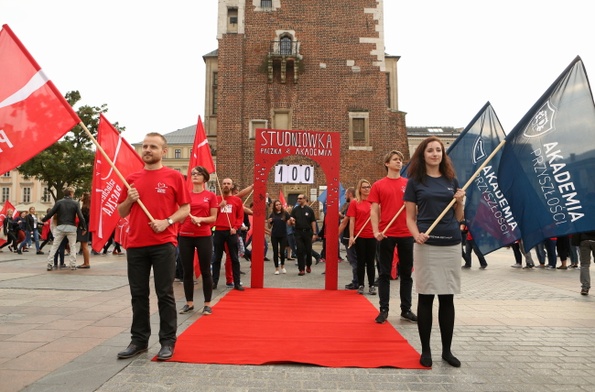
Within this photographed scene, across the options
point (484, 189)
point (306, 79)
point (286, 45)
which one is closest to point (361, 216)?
point (484, 189)

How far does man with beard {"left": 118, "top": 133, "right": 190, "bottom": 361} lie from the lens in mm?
4512

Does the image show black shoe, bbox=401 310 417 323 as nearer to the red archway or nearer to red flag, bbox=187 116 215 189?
the red archway

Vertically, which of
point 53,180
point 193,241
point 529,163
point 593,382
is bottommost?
point 593,382

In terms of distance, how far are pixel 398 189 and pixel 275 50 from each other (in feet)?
79.8

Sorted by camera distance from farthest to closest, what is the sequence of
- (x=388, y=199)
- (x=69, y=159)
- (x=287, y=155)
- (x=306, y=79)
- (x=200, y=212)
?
(x=69, y=159), (x=306, y=79), (x=287, y=155), (x=200, y=212), (x=388, y=199)

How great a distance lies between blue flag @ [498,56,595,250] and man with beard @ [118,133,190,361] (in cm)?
373

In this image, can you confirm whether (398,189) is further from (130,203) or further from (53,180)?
(53,180)

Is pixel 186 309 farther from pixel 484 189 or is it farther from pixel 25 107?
pixel 484 189

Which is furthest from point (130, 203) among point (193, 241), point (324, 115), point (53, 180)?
point (53, 180)

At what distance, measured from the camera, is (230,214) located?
8.43m

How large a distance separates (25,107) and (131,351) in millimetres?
2572

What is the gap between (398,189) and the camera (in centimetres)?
658

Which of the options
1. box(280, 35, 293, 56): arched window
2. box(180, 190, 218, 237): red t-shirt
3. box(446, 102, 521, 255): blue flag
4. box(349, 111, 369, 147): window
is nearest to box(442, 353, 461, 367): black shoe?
box(446, 102, 521, 255): blue flag

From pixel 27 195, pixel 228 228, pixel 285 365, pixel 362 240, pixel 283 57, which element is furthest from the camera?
pixel 27 195
